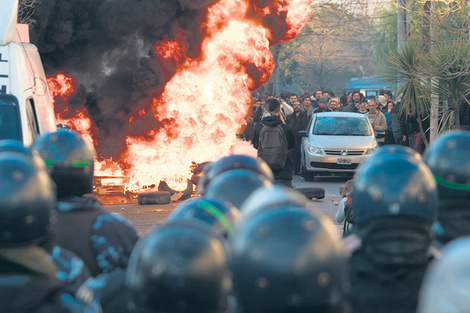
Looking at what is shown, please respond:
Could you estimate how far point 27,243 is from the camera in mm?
3047

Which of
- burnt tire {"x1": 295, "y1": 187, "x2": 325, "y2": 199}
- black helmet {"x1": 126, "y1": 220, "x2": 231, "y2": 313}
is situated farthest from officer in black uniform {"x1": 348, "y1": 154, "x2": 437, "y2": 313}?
burnt tire {"x1": 295, "y1": 187, "x2": 325, "y2": 199}

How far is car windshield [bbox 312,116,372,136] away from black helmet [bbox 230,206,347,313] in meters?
14.6

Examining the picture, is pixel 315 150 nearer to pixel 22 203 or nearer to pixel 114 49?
pixel 114 49

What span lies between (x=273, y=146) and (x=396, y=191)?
6798 mm

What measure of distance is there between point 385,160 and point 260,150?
6.68 meters

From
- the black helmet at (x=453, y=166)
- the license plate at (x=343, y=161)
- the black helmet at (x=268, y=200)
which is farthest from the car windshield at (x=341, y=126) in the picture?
the black helmet at (x=268, y=200)

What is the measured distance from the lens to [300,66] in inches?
2795

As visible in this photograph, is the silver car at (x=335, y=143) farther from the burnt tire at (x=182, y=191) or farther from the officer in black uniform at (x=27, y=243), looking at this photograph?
the officer in black uniform at (x=27, y=243)

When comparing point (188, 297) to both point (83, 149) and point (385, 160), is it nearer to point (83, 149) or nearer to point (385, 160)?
point (385, 160)

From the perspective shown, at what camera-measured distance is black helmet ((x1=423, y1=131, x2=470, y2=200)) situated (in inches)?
155

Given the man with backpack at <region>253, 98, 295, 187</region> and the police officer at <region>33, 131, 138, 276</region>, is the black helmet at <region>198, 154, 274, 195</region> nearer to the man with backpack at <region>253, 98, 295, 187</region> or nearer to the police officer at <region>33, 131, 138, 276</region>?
the police officer at <region>33, 131, 138, 276</region>

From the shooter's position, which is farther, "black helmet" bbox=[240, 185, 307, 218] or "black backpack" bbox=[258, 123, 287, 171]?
"black backpack" bbox=[258, 123, 287, 171]

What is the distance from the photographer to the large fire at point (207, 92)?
15.9 m

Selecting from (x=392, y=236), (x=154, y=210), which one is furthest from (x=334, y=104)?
(x=392, y=236)
